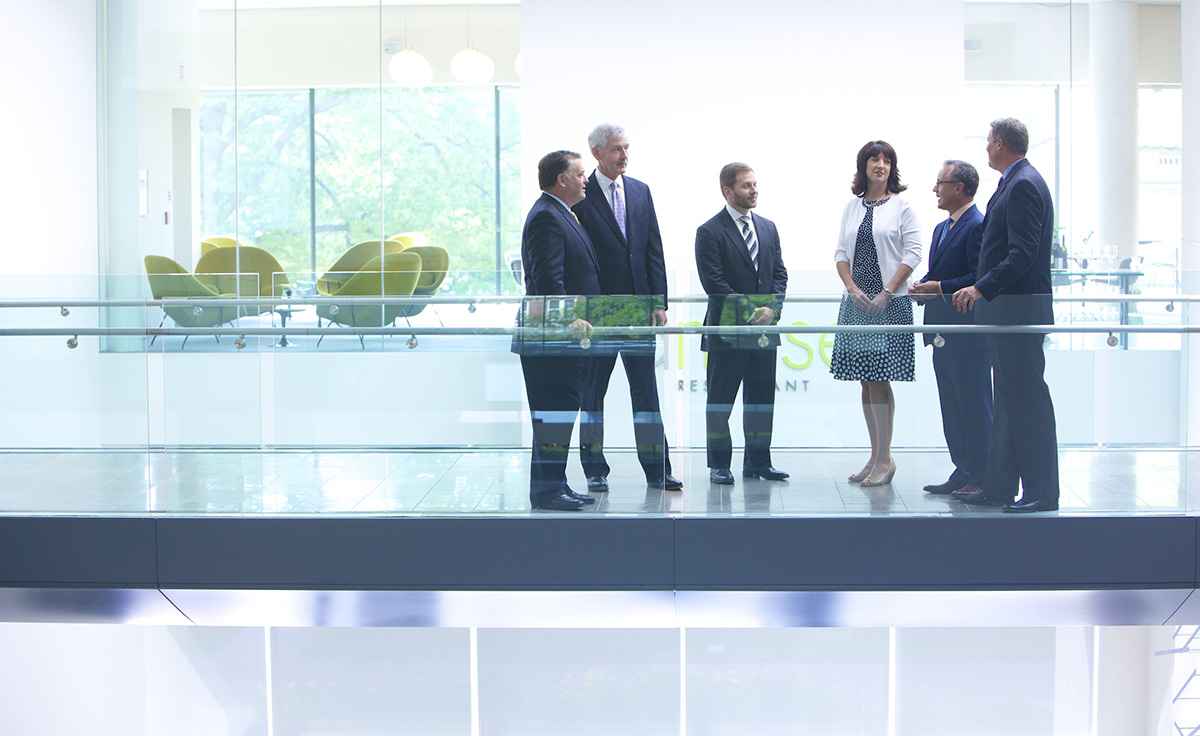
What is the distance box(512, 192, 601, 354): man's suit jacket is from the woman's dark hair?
124 centimetres

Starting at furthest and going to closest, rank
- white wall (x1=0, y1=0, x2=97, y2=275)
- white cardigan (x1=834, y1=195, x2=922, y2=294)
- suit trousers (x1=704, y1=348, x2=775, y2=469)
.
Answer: white wall (x1=0, y1=0, x2=97, y2=275), white cardigan (x1=834, y1=195, x2=922, y2=294), suit trousers (x1=704, y1=348, x2=775, y2=469)

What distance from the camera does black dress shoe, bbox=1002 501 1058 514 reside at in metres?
4.46

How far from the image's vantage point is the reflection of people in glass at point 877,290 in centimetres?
443

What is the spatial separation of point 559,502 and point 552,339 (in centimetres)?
68

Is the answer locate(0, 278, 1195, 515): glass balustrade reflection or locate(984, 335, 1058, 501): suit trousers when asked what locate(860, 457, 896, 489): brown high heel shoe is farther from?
locate(984, 335, 1058, 501): suit trousers

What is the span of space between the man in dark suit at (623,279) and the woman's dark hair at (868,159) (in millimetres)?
918

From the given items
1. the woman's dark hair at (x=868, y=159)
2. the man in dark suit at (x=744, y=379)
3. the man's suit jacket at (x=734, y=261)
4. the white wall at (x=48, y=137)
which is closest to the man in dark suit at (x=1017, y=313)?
the woman's dark hair at (x=868, y=159)

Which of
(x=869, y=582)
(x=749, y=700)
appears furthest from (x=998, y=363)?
(x=749, y=700)

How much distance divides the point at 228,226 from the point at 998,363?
6626mm

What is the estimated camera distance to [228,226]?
9000 millimetres

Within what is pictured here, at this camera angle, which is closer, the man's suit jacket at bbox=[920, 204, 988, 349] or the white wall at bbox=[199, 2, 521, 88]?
the man's suit jacket at bbox=[920, 204, 988, 349]

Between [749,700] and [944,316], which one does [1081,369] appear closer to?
[944,316]

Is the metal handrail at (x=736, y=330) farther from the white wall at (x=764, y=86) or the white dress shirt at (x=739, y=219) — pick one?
the white wall at (x=764, y=86)

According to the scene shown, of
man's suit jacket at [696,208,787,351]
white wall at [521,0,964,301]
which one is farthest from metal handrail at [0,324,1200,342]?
white wall at [521,0,964,301]
